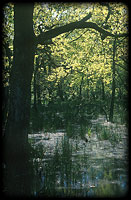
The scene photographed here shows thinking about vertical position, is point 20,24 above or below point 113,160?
above

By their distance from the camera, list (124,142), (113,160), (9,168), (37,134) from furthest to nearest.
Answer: (37,134)
(124,142)
(113,160)
(9,168)

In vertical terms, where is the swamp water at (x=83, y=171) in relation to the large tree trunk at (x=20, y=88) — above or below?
below

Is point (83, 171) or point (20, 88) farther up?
point (20, 88)

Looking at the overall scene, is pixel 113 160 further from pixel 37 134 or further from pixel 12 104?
pixel 37 134

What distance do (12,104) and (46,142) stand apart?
3.34m

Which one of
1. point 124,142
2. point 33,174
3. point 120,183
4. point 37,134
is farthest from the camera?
point 37,134

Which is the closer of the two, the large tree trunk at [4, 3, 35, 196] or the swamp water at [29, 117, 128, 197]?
the swamp water at [29, 117, 128, 197]

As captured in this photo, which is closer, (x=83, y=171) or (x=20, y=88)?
(x=83, y=171)

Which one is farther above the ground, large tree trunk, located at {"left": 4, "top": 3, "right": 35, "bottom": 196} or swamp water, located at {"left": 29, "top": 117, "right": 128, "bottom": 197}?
large tree trunk, located at {"left": 4, "top": 3, "right": 35, "bottom": 196}

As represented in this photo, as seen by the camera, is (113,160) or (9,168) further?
(113,160)

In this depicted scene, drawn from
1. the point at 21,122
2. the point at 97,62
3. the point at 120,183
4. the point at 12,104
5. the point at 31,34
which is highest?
the point at 97,62

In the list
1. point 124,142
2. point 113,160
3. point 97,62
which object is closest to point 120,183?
point 113,160

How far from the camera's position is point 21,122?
8336mm

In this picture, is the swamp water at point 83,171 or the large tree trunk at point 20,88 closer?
the swamp water at point 83,171
